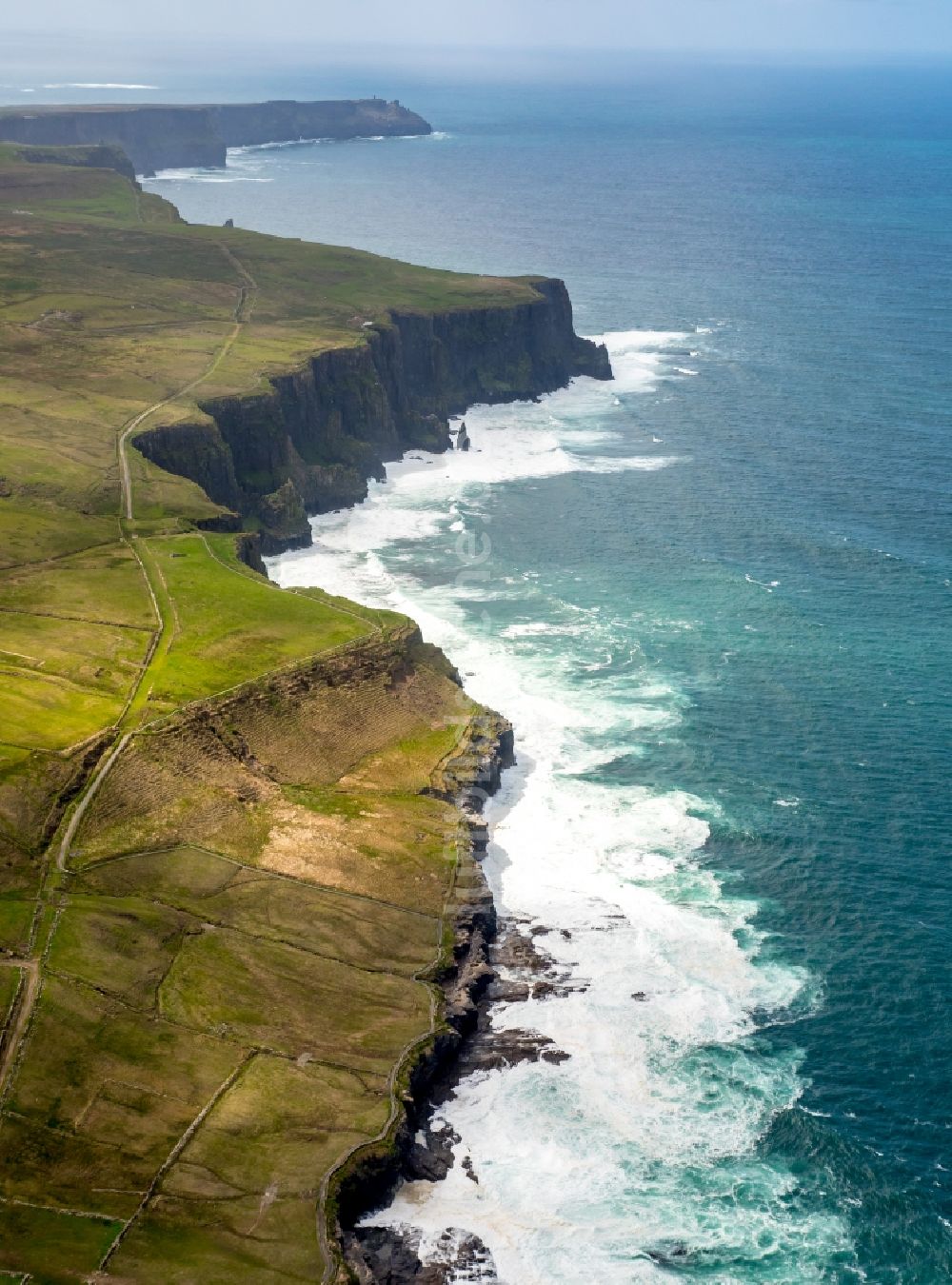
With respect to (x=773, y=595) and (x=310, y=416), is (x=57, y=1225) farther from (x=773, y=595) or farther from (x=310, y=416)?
(x=310, y=416)

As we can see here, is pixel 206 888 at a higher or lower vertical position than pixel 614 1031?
higher

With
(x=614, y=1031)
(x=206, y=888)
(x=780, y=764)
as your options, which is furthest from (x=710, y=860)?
(x=206, y=888)

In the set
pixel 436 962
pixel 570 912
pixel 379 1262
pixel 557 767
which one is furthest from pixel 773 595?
pixel 379 1262

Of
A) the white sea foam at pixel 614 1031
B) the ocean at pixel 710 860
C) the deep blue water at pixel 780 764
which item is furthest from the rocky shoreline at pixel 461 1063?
the deep blue water at pixel 780 764

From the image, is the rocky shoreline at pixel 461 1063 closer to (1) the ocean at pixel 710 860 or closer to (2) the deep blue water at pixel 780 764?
(1) the ocean at pixel 710 860

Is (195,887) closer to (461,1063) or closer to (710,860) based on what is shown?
(461,1063)

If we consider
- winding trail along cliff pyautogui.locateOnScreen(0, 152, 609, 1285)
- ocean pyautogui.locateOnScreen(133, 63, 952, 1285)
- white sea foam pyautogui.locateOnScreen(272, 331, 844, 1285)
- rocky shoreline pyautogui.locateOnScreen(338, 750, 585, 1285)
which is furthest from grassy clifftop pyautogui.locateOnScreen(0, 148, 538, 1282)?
ocean pyautogui.locateOnScreen(133, 63, 952, 1285)
